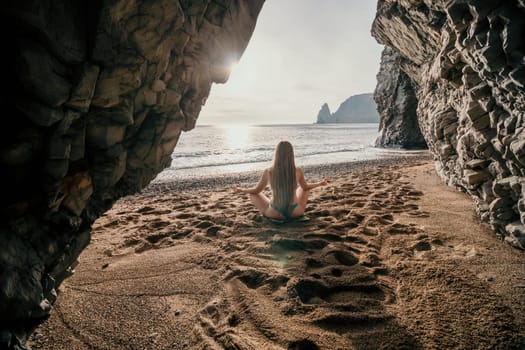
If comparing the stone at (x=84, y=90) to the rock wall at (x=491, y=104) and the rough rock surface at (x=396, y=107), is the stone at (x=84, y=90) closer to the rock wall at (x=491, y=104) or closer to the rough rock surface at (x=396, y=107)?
the rock wall at (x=491, y=104)

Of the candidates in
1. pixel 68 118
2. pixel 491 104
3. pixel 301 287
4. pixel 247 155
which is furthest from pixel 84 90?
pixel 247 155

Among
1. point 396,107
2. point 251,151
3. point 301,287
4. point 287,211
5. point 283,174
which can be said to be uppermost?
point 396,107

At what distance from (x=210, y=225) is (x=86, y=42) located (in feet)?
11.3

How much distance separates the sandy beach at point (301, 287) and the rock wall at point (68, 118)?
0.59 metres

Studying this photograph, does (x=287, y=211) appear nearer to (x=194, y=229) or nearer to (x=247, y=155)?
(x=194, y=229)

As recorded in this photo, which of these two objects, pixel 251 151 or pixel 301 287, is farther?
pixel 251 151

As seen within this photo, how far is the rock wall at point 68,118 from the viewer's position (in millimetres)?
1752

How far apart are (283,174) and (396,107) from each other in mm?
24029

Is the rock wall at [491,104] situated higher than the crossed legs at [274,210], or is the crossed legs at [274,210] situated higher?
the rock wall at [491,104]

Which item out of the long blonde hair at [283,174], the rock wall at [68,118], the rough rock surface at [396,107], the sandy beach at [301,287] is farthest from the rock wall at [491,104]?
the rough rock surface at [396,107]

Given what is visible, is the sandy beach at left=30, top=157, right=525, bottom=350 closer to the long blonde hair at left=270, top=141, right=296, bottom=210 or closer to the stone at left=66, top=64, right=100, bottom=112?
the long blonde hair at left=270, top=141, right=296, bottom=210

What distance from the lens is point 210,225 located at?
482cm

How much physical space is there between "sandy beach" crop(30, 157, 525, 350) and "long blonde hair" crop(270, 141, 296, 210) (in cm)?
52

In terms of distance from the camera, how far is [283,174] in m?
4.65
